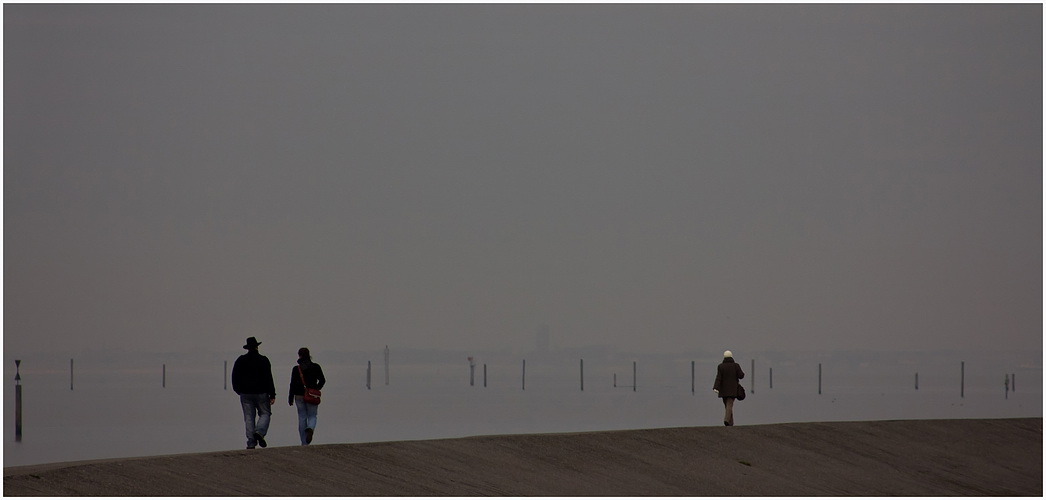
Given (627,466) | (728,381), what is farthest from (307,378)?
(728,381)

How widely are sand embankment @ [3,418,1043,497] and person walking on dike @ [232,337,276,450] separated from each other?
2470 mm

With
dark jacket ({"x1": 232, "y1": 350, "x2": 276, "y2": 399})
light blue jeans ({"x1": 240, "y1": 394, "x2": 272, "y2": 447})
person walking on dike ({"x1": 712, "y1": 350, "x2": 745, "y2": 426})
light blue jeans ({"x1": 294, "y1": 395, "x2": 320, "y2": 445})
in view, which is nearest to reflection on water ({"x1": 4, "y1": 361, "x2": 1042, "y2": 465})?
person walking on dike ({"x1": 712, "y1": 350, "x2": 745, "y2": 426})

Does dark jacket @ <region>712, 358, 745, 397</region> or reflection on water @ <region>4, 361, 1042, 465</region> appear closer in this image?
dark jacket @ <region>712, 358, 745, 397</region>

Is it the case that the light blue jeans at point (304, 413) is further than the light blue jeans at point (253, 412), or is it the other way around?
the light blue jeans at point (304, 413)

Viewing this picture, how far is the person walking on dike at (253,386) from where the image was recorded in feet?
60.4

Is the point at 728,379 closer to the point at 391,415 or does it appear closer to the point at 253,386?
the point at 253,386

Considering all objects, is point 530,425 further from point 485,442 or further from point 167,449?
point 485,442

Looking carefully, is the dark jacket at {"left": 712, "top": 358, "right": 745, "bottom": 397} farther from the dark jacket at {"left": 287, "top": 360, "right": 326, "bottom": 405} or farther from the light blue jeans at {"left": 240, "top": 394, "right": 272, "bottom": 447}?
the light blue jeans at {"left": 240, "top": 394, "right": 272, "bottom": 447}

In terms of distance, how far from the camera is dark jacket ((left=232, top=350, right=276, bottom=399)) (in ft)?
60.4

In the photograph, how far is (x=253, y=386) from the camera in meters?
18.5

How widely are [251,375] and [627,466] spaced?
17.6ft

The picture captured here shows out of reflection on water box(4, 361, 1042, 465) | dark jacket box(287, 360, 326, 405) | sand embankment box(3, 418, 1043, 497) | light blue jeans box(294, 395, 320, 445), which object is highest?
dark jacket box(287, 360, 326, 405)

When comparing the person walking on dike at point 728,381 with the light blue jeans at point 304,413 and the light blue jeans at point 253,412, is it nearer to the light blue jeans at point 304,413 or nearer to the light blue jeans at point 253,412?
the light blue jeans at point 304,413

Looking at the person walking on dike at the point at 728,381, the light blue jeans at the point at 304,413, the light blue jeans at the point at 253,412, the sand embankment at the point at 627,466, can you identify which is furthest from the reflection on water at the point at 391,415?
the sand embankment at the point at 627,466
